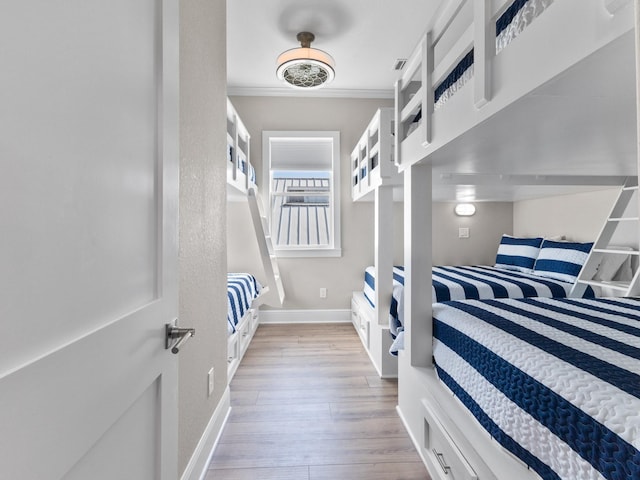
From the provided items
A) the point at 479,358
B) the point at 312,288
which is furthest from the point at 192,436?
the point at 312,288

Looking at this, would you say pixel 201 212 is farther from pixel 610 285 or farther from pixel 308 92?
pixel 308 92

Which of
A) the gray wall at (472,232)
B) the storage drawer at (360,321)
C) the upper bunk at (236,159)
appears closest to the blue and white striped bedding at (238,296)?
the upper bunk at (236,159)

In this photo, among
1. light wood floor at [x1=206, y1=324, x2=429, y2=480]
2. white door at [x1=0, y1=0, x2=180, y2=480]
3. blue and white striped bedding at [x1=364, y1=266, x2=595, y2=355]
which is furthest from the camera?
blue and white striped bedding at [x1=364, y1=266, x2=595, y2=355]

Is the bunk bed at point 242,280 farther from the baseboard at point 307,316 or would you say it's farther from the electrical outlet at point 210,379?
the electrical outlet at point 210,379

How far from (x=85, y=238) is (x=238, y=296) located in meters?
2.17

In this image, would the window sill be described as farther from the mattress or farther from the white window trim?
the mattress

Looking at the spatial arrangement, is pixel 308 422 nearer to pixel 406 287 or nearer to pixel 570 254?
pixel 406 287

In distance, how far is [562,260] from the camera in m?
2.64

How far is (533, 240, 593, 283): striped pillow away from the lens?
2.51m

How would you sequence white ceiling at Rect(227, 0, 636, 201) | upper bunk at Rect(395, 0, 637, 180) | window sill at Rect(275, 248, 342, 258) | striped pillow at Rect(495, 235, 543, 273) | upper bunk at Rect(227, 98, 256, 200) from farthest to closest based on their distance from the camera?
window sill at Rect(275, 248, 342, 258) → striped pillow at Rect(495, 235, 543, 273) → upper bunk at Rect(227, 98, 256, 200) → white ceiling at Rect(227, 0, 636, 201) → upper bunk at Rect(395, 0, 637, 180)

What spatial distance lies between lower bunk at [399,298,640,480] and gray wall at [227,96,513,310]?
2.16 meters

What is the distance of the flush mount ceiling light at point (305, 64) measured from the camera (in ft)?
8.48

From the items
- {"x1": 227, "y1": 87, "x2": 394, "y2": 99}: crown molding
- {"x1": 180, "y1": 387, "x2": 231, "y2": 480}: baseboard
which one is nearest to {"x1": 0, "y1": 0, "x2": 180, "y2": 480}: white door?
{"x1": 180, "y1": 387, "x2": 231, "y2": 480}: baseboard

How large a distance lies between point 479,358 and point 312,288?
8.99ft
